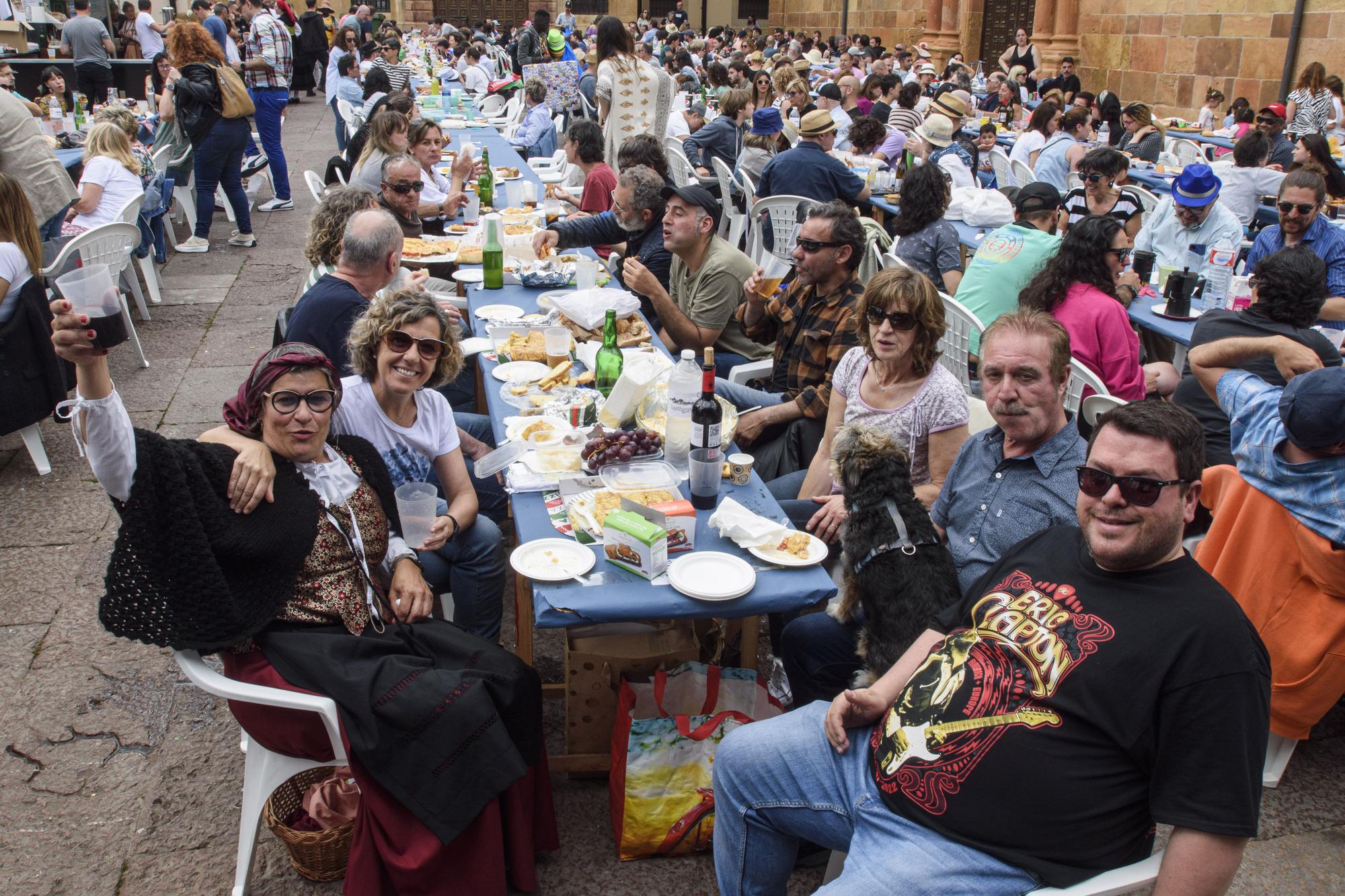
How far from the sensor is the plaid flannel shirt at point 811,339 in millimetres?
3621

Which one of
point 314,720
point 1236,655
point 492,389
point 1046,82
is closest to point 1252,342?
point 1236,655

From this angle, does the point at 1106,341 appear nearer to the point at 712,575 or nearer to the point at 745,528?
the point at 745,528

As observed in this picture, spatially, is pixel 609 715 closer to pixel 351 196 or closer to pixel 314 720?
pixel 314 720

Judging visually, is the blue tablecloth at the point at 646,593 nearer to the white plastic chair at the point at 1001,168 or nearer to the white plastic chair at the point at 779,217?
the white plastic chair at the point at 779,217

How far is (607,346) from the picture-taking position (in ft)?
11.9

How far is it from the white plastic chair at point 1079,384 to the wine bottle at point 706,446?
146cm

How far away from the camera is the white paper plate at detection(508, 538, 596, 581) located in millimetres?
2393

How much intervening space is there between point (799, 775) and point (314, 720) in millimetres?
1128

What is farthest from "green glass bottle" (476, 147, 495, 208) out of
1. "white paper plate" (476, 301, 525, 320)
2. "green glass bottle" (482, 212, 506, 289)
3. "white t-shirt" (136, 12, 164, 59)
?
"white t-shirt" (136, 12, 164, 59)

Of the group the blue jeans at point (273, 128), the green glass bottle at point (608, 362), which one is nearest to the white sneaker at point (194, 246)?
the blue jeans at point (273, 128)

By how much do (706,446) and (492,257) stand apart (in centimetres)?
247

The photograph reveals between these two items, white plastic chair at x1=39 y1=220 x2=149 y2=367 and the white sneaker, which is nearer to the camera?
white plastic chair at x1=39 y1=220 x2=149 y2=367

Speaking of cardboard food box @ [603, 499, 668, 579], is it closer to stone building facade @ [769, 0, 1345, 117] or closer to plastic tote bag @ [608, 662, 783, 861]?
plastic tote bag @ [608, 662, 783, 861]

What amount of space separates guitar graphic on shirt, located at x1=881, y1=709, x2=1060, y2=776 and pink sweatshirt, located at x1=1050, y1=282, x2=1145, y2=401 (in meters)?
2.26
